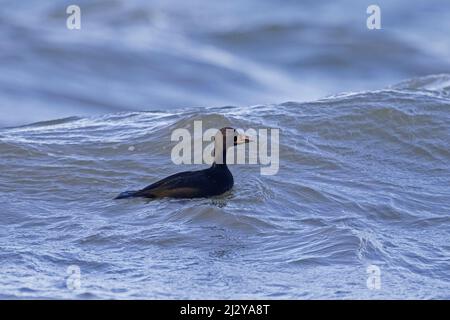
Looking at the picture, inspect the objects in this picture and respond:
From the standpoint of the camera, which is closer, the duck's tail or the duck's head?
the duck's tail

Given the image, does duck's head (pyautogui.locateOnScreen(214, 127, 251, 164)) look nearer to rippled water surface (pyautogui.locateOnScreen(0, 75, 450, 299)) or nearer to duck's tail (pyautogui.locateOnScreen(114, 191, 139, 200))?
rippled water surface (pyautogui.locateOnScreen(0, 75, 450, 299))

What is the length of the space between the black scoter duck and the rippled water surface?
0.11 m

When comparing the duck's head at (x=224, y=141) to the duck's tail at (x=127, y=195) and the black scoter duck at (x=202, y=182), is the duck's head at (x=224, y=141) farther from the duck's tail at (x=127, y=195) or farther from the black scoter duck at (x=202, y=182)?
the duck's tail at (x=127, y=195)

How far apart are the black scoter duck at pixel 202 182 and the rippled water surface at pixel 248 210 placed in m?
0.11

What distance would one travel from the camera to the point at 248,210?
937 cm

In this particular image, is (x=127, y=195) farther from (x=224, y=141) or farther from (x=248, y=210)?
(x=224, y=141)

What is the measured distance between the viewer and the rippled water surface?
24.5 ft

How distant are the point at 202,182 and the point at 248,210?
739 mm

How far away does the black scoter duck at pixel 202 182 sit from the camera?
382 inches

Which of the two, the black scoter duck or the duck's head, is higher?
the duck's head

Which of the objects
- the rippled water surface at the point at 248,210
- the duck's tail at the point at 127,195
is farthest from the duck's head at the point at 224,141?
the duck's tail at the point at 127,195

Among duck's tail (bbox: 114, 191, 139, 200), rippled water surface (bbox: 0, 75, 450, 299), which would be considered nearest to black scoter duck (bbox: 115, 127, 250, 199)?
duck's tail (bbox: 114, 191, 139, 200)
